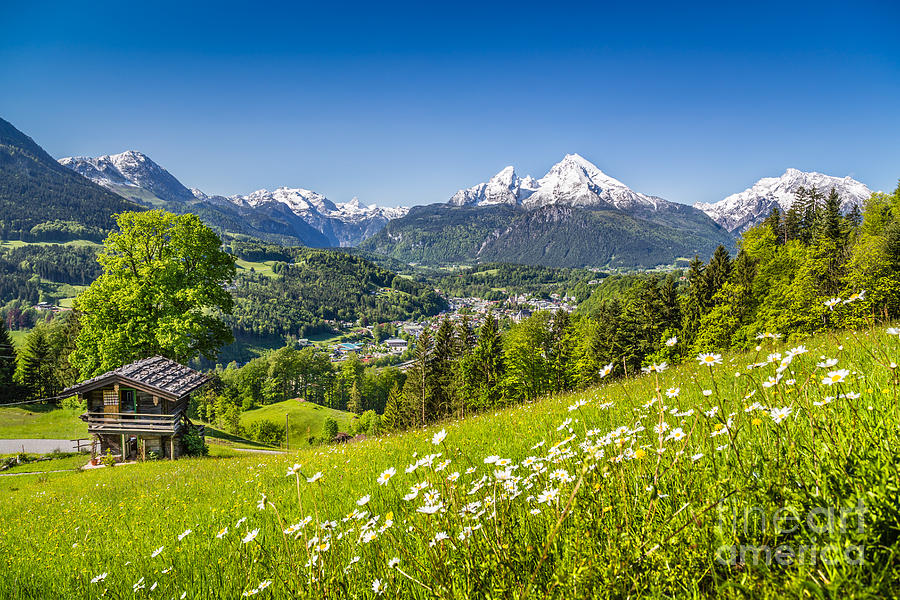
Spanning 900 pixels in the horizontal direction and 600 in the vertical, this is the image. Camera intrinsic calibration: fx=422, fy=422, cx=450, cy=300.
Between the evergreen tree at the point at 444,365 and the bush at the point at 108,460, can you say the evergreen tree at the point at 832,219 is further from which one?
the bush at the point at 108,460

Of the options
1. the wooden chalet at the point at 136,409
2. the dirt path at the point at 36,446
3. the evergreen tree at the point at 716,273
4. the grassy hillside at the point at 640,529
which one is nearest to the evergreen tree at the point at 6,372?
the dirt path at the point at 36,446

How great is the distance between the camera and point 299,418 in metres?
73.0

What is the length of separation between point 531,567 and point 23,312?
23511cm

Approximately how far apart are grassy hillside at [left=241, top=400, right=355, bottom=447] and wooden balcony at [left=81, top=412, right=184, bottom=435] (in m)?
44.4

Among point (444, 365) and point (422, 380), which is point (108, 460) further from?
point (444, 365)

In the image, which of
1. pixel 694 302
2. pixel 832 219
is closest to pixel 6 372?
pixel 694 302

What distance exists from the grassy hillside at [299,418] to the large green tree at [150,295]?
44.2 metres

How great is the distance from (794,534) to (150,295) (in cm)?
2992

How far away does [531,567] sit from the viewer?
7.06 ft

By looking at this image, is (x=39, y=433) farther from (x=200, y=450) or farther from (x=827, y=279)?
(x=827, y=279)

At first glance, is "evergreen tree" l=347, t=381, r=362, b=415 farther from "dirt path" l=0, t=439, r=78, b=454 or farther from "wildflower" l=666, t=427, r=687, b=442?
"wildflower" l=666, t=427, r=687, b=442

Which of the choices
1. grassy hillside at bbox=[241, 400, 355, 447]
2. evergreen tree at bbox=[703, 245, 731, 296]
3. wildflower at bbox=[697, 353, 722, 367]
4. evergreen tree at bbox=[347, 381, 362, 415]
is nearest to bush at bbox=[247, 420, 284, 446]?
grassy hillside at bbox=[241, 400, 355, 447]

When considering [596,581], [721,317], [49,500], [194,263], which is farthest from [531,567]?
[721,317]

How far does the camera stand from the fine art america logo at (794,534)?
1428 mm
